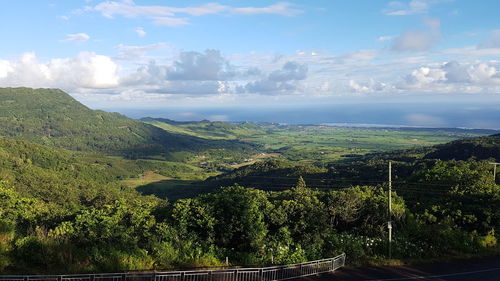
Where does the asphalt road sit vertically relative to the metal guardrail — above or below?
below

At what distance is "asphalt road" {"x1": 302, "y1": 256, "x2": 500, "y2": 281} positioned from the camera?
39.8ft

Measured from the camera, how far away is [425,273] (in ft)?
42.6

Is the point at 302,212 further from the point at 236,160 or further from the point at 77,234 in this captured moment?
the point at 236,160

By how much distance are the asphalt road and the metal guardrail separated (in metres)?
0.34

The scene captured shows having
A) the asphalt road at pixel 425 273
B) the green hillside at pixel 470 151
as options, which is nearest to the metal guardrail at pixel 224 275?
the asphalt road at pixel 425 273

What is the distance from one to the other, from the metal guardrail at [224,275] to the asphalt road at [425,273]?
344 mm

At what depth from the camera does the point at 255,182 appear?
87812 millimetres

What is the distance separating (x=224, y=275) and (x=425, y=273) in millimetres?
7610

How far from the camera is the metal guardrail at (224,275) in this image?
982 centimetres

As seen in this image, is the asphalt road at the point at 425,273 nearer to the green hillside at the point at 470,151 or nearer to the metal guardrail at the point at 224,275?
the metal guardrail at the point at 224,275

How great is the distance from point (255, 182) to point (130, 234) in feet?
239

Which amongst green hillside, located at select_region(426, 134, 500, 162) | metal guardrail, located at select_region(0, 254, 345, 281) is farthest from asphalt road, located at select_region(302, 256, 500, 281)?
green hillside, located at select_region(426, 134, 500, 162)

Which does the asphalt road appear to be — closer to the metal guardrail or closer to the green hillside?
the metal guardrail

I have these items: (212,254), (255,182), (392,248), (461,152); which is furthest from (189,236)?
(461,152)
